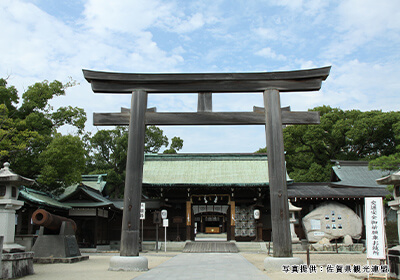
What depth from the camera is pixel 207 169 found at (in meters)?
26.8

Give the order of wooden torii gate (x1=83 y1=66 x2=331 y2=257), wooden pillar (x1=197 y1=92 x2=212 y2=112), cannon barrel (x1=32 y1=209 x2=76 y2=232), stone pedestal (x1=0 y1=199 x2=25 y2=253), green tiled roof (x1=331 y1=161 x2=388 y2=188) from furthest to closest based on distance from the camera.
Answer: green tiled roof (x1=331 y1=161 x2=388 y2=188) → cannon barrel (x1=32 y1=209 x2=76 y2=232) → wooden pillar (x1=197 y1=92 x2=212 y2=112) → wooden torii gate (x1=83 y1=66 x2=331 y2=257) → stone pedestal (x1=0 y1=199 x2=25 y2=253)

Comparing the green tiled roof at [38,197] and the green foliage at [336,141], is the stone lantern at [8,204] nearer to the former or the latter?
the green tiled roof at [38,197]

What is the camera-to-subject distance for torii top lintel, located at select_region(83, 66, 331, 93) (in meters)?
10.7

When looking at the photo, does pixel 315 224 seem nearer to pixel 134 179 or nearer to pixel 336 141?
pixel 134 179

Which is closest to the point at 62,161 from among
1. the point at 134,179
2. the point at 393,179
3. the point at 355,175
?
the point at 134,179

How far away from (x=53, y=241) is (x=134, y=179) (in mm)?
5096

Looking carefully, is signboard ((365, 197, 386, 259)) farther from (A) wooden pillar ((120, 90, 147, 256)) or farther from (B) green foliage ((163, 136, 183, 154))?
(B) green foliage ((163, 136, 183, 154))

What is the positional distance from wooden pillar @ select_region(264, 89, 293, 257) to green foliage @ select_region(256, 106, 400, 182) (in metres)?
26.1

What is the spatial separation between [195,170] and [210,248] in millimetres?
7725

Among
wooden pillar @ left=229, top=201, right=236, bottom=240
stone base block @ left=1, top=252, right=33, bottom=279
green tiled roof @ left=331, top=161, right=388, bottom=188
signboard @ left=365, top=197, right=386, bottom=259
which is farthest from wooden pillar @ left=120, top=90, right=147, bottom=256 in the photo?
green tiled roof @ left=331, top=161, right=388, bottom=188

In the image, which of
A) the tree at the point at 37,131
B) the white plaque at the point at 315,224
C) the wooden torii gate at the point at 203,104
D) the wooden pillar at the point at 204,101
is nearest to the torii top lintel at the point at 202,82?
the wooden torii gate at the point at 203,104

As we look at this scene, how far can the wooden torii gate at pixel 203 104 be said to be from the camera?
33.6 ft

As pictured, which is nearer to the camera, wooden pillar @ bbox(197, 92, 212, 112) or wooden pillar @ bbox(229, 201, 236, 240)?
wooden pillar @ bbox(197, 92, 212, 112)

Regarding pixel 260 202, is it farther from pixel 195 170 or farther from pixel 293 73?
pixel 293 73
